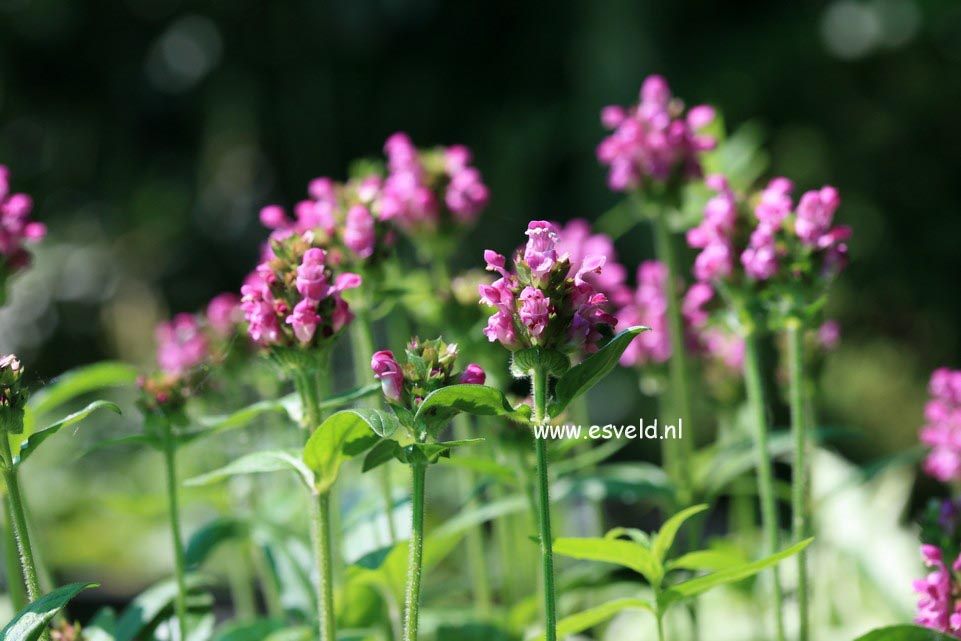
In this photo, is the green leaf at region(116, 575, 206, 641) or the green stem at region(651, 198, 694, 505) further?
the green stem at region(651, 198, 694, 505)

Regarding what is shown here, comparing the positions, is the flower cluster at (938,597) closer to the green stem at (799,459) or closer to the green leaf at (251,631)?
the green stem at (799,459)

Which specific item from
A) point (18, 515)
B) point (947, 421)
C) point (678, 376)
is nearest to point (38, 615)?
point (18, 515)

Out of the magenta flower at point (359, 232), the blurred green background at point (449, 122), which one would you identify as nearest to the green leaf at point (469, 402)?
the magenta flower at point (359, 232)

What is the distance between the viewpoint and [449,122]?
168 inches

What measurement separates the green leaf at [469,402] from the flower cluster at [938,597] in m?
0.36

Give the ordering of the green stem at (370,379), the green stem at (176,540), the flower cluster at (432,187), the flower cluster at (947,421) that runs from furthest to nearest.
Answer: the flower cluster at (432,187), the flower cluster at (947,421), the green stem at (370,379), the green stem at (176,540)

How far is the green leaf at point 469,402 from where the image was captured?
2.21ft

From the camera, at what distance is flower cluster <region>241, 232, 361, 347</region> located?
30.3 inches

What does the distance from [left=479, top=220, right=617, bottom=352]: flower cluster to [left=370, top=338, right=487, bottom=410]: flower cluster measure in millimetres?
55

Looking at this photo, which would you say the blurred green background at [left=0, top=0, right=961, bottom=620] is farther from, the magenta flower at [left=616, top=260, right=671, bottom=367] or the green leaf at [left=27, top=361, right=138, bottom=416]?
the green leaf at [left=27, top=361, right=138, bottom=416]

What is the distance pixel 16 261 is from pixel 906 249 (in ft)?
11.6

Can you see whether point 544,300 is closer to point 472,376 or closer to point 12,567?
point 472,376

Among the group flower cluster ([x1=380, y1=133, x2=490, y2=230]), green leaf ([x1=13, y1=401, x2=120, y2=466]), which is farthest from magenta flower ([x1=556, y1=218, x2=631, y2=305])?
green leaf ([x1=13, y1=401, x2=120, y2=466])

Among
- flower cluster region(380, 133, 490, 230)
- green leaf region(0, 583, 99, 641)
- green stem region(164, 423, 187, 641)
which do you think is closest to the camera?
green leaf region(0, 583, 99, 641)
